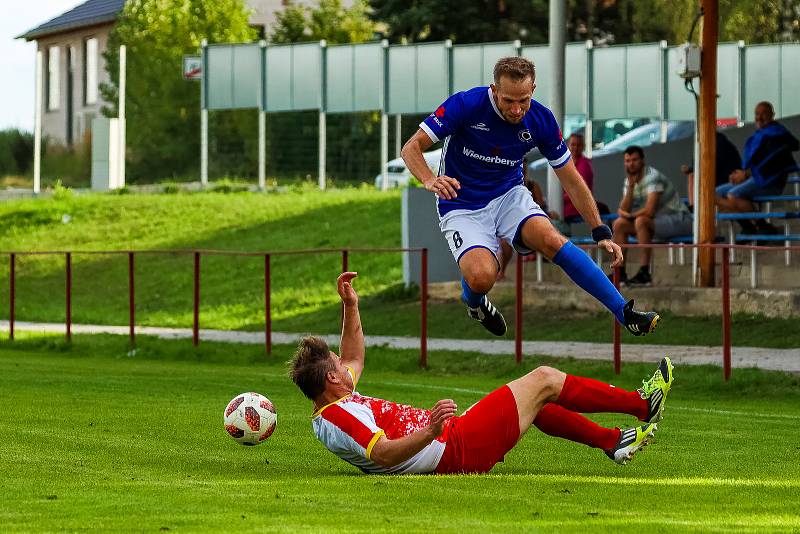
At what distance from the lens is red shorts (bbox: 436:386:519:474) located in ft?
33.6

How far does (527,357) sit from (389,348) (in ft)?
9.02

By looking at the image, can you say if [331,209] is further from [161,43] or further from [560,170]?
[560,170]

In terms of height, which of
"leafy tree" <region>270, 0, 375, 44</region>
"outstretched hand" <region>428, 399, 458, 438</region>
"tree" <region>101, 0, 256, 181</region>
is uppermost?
"leafy tree" <region>270, 0, 375, 44</region>

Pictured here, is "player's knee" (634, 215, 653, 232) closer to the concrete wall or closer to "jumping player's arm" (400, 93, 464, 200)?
"jumping player's arm" (400, 93, 464, 200)

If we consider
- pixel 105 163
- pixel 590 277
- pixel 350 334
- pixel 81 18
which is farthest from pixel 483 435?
pixel 81 18

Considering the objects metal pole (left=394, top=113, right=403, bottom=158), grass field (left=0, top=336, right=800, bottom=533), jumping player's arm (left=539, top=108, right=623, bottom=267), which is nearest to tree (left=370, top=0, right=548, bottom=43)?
metal pole (left=394, top=113, right=403, bottom=158)

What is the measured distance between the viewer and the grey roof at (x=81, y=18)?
78.8 metres

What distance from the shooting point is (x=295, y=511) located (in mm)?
8852

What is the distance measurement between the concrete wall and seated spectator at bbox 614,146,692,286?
184 ft

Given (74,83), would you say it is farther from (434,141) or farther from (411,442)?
(411,442)

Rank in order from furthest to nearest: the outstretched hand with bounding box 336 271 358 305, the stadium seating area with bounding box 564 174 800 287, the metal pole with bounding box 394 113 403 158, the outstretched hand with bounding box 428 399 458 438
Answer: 1. the metal pole with bounding box 394 113 403 158
2. the stadium seating area with bounding box 564 174 800 287
3. the outstretched hand with bounding box 336 271 358 305
4. the outstretched hand with bounding box 428 399 458 438

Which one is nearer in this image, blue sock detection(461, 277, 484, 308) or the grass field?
the grass field

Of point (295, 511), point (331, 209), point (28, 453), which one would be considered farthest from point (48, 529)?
point (331, 209)

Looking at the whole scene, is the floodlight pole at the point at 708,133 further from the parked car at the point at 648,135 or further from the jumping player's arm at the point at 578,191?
the jumping player's arm at the point at 578,191
